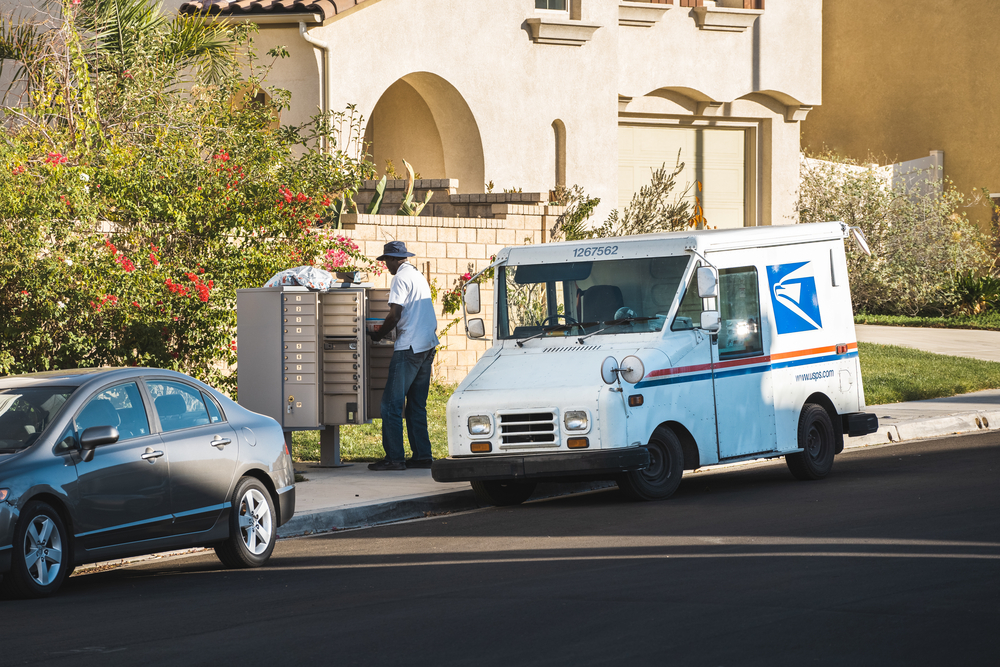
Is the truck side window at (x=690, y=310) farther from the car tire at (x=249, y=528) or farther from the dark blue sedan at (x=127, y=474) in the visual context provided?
the car tire at (x=249, y=528)

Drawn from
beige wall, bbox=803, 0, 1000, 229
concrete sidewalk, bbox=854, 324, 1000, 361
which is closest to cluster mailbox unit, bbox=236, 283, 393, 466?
concrete sidewalk, bbox=854, 324, 1000, 361

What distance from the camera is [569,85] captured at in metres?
24.2

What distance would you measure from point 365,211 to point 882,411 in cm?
747

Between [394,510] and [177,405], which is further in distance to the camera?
[394,510]

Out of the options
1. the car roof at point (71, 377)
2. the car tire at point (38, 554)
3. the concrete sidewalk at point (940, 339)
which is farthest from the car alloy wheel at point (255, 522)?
the concrete sidewalk at point (940, 339)

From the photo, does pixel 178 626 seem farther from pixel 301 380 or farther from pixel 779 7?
pixel 779 7

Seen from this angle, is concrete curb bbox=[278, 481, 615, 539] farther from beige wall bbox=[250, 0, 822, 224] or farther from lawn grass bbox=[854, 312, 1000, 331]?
lawn grass bbox=[854, 312, 1000, 331]

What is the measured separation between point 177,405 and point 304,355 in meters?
3.90

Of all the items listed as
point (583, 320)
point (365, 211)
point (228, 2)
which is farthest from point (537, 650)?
point (228, 2)

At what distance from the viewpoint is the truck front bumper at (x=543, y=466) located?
35.4 feet

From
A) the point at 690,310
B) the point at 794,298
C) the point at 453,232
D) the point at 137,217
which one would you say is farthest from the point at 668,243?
the point at 453,232

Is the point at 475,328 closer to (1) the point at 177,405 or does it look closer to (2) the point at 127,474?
(1) the point at 177,405

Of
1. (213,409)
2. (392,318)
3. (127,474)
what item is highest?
(392,318)

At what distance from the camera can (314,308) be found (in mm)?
12992
